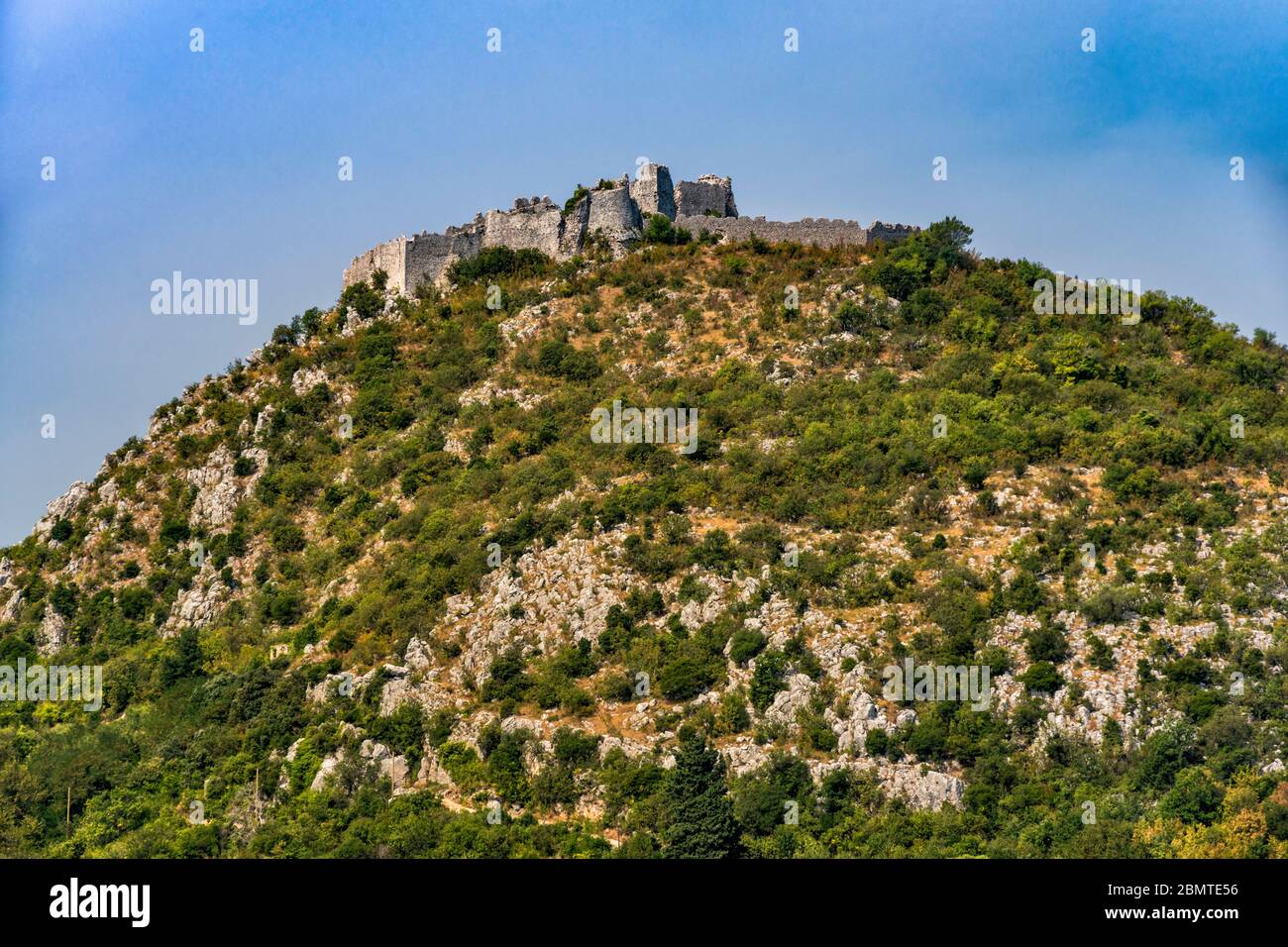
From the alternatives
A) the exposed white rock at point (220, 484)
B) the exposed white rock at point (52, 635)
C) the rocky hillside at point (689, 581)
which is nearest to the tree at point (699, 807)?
the rocky hillside at point (689, 581)

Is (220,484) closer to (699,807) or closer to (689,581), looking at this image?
(689,581)

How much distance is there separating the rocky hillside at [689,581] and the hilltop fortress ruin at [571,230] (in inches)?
38.9

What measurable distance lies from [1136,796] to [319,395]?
112 ft

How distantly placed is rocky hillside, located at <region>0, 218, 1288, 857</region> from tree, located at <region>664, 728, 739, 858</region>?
0.37 feet

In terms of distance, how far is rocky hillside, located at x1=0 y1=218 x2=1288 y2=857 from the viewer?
42.8 meters

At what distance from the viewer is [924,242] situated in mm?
63781

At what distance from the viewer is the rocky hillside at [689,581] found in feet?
140

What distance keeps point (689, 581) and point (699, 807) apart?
28.4ft

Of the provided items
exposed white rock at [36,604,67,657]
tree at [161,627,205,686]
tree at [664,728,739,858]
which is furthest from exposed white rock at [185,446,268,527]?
tree at [664,728,739,858]

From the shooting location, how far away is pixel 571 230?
220 ft

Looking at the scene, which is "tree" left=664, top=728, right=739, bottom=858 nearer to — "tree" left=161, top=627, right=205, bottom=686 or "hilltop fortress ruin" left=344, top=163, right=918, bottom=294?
"tree" left=161, top=627, right=205, bottom=686

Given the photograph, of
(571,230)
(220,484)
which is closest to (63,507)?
(220,484)

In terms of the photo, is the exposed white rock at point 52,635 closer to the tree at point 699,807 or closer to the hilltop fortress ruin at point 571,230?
the hilltop fortress ruin at point 571,230
